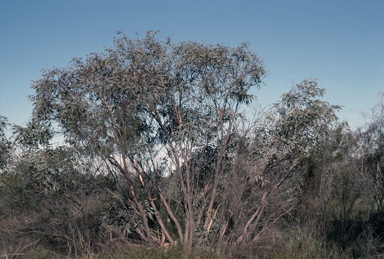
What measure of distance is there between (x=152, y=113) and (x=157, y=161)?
1.00 m

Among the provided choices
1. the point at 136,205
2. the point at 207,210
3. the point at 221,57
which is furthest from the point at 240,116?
the point at 136,205

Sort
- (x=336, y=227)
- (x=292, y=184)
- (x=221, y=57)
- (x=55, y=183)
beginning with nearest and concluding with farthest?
(x=55, y=183) → (x=221, y=57) → (x=336, y=227) → (x=292, y=184)

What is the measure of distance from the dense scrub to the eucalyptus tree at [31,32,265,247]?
0.02 meters

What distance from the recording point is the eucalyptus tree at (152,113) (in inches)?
375

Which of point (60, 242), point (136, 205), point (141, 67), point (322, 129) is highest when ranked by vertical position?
point (141, 67)

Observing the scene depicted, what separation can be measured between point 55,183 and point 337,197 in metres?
6.77

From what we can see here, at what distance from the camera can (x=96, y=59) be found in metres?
9.88

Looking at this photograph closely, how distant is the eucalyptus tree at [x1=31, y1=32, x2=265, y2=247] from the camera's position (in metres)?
9.52

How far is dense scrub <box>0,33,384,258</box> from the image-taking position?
9422mm

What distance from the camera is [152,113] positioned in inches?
395

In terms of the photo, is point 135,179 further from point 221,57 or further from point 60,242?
point 221,57

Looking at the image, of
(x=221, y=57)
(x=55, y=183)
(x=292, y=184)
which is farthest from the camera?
(x=292, y=184)

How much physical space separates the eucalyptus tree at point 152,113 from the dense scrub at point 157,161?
23mm

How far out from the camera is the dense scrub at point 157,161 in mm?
9422
